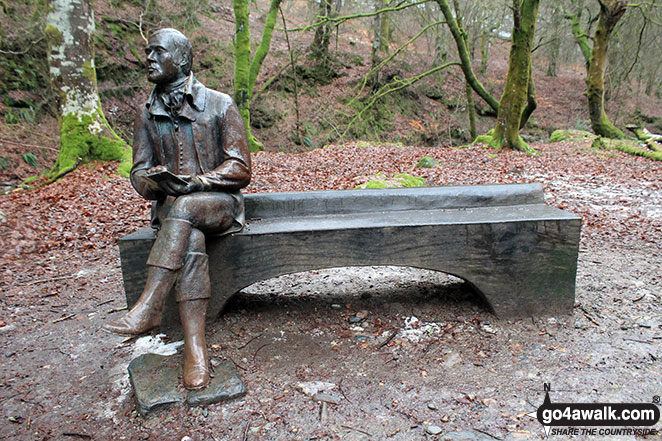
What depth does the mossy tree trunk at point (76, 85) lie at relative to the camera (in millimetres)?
6892

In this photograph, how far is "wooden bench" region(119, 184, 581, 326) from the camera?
9.87 feet

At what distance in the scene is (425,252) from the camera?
3.06 m

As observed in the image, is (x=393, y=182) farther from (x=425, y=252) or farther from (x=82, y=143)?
(x=82, y=143)

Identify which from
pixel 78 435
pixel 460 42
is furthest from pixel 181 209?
pixel 460 42

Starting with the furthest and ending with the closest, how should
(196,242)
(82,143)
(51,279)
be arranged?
1. (82,143)
2. (51,279)
3. (196,242)

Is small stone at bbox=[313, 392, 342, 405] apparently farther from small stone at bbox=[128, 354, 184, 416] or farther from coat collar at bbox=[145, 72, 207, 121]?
coat collar at bbox=[145, 72, 207, 121]

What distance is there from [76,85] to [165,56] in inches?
219

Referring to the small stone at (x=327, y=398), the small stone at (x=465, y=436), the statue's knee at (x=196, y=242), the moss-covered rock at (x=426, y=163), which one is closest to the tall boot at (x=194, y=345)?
the statue's knee at (x=196, y=242)

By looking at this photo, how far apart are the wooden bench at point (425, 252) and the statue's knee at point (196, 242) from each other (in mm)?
305

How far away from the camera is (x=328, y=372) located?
2.70m

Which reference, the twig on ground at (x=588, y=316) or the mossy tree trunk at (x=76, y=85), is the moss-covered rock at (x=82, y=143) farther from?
the twig on ground at (x=588, y=316)

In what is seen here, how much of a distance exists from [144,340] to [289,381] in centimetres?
122

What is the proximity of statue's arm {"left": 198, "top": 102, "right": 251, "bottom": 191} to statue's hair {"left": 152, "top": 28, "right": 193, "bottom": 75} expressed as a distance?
1.24 feet

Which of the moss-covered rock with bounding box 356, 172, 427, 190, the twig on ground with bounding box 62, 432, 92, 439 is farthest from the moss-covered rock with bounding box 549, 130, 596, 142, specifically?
the twig on ground with bounding box 62, 432, 92, 439
